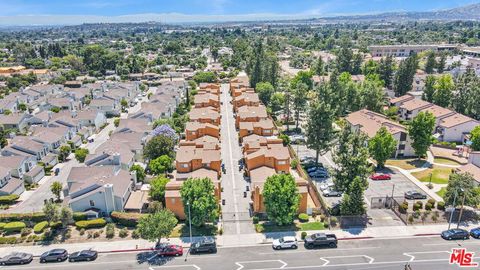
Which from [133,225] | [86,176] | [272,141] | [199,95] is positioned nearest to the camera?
[133,225]

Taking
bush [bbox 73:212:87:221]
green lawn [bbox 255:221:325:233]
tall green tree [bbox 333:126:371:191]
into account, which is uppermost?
tall green tree [bbox 333:126:371:191]

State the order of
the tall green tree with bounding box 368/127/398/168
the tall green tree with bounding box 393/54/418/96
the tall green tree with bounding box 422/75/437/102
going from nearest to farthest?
the tall green tree with bounding box 368/127/398/168 < the tall green tree with bounding box 422/75/437/102 < the tall green tree with bounding box 393/54/418/96

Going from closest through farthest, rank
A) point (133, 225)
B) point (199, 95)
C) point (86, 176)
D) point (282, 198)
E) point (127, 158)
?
point (282, 198), point (133, 225), point (86, 176), point (127, 158), point (199, 95)

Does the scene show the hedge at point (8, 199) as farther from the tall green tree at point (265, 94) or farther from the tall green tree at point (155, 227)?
the tall green tree at point (265, 94)

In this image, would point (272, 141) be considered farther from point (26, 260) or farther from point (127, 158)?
point (26, 260)

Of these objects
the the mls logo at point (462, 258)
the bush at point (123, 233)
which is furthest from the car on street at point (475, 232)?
the bush at point (123, 233)

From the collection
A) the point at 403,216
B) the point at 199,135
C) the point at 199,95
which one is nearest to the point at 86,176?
the point at 199,135

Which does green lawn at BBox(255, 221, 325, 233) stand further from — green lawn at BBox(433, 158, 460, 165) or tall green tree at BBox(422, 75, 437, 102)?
tall green tree at BBox(422, 75, 437, 102)

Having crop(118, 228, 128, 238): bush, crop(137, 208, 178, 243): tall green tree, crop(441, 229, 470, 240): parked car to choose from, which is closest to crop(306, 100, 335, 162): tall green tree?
crop(441, 229, 470, 240): parked car
